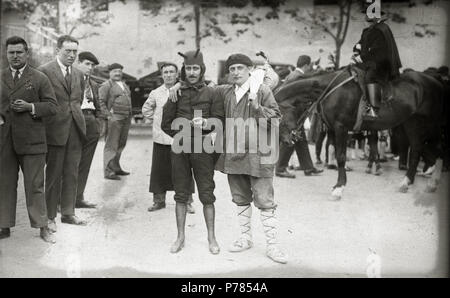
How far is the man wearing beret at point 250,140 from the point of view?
424cm

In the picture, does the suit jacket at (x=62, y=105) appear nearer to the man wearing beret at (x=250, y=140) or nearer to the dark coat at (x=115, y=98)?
the dark coat at (x=115, y=98)

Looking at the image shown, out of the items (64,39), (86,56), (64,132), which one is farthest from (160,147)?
(64,39)

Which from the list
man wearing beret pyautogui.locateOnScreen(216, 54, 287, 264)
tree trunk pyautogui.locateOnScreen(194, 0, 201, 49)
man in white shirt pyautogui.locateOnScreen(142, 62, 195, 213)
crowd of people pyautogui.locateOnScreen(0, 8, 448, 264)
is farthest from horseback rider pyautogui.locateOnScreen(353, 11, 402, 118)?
man in white shirt pyautogui.locateOnScreen(142, 62, 195, 213)

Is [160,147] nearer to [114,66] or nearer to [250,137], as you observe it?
[114,66]

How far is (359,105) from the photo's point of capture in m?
6.86

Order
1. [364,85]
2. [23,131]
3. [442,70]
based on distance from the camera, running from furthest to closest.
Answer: [364,85] → [442,70] → [23,131]

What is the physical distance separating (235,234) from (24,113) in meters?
2.34

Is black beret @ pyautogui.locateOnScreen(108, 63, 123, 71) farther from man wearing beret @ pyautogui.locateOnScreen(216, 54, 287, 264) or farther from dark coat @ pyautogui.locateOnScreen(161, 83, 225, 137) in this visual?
man wearing beret @ pyautogui.locateOnScreen(216, 54, 287, 264)

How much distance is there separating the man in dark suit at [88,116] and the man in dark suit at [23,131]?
87 centimetres

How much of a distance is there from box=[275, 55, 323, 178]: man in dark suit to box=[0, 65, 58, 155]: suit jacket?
3403 mm

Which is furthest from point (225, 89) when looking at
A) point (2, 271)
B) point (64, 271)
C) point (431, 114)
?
point (431, 114)

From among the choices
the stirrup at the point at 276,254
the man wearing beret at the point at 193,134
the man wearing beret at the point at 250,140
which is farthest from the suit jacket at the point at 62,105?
the stirrup at the point at 276,254

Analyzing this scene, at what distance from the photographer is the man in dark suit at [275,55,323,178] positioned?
6594mm
